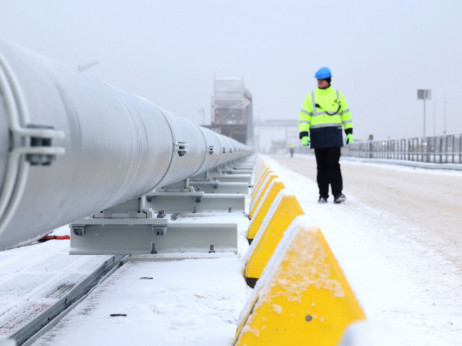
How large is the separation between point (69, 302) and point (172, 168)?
1646 millimetres

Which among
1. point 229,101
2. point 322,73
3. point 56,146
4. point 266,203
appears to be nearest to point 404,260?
point 266,203

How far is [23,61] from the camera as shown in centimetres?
195

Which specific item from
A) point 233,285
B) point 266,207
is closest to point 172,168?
point 266,207

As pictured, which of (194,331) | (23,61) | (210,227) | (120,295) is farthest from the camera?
(210,227)

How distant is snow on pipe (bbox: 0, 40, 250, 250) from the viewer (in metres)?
1.68

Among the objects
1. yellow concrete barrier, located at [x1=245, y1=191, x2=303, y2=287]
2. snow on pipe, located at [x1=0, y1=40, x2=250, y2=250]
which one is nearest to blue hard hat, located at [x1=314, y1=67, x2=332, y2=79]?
yellow concrete barrier, located at [x1=245, y1=191, x2=303, y2=287]

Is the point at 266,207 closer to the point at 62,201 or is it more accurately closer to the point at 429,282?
the point at 429,282

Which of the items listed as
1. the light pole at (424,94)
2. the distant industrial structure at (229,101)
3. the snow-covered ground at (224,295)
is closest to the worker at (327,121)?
the snow-covered ground at (224,295)

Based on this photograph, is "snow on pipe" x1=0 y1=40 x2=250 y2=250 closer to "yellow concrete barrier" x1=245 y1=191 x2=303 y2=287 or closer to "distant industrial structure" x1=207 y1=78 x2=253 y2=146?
"yellow concrete barrier" x1=245 y1=191 x2=303 y2=287

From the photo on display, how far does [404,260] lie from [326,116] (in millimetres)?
4992

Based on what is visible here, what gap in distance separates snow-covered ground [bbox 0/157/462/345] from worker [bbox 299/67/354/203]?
362 centimetres

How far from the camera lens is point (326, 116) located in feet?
31.1

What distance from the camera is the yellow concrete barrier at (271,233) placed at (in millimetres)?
3643

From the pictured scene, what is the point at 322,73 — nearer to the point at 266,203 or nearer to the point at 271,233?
the point at 266,203
